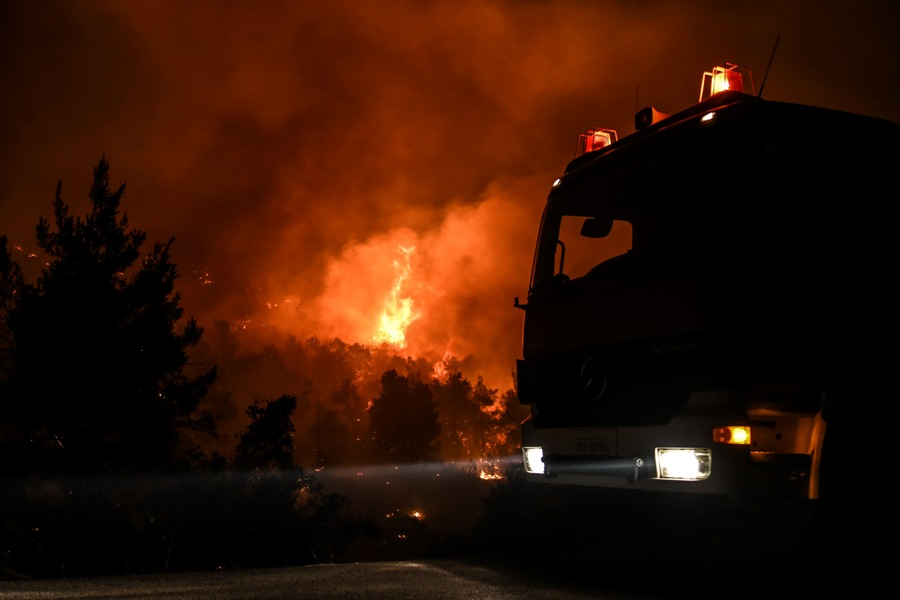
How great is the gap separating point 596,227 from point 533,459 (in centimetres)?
191

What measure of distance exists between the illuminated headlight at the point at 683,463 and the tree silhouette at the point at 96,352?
2536 centimetres

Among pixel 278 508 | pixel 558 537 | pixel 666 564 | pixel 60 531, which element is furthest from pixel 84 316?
pixel 666 564

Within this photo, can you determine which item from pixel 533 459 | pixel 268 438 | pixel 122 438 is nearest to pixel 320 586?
pixel 533 459

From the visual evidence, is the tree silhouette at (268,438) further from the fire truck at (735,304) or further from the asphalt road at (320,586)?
the fire truck at (735,304)

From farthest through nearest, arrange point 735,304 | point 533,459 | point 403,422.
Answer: point 403,422, point 533,459, point 735,304

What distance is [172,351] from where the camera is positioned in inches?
1232

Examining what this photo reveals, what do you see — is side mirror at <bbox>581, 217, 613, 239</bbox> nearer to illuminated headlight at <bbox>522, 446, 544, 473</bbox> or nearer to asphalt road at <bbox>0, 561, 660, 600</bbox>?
illuminated headlight at <bbox>522, 446, 544, 473</bbox>

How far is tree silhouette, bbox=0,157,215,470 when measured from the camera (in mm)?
27453

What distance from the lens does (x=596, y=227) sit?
7086 millimetres

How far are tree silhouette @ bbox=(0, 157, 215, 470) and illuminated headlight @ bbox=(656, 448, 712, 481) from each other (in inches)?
999

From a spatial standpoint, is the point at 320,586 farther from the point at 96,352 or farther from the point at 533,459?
the point at 96,352

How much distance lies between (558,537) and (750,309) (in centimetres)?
649

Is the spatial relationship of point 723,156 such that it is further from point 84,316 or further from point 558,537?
point 84,316

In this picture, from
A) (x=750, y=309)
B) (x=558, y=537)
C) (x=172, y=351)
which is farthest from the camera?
(x=172, y=351)
